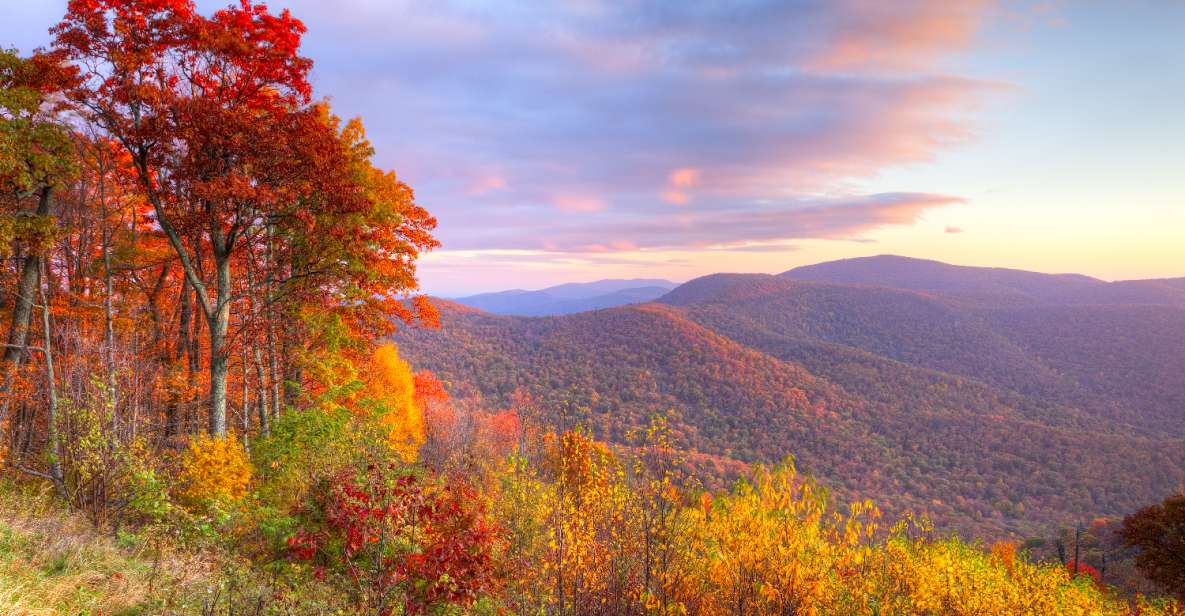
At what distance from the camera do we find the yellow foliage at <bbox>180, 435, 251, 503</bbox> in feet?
30.2

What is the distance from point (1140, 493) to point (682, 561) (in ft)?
365

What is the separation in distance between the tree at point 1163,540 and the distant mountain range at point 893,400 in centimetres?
3037

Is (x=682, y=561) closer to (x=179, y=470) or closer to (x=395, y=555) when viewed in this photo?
(x=395, y=555)

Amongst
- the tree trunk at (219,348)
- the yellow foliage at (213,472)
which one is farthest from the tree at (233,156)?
the yellow foliage at (213,472)

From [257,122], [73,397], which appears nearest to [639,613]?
[73,397]

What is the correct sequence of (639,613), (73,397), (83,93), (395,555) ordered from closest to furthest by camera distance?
(395,555) < (639,613) < (73,397) < (83,93)

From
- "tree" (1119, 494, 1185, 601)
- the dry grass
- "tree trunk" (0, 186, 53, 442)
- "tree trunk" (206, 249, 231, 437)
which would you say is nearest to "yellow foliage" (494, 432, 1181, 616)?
the dry grass

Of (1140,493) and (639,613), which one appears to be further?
(1140,493)

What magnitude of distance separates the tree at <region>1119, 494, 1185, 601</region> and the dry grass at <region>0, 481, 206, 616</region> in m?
38.8

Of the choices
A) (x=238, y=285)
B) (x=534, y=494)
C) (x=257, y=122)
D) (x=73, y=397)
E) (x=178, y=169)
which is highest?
(x=257, y=122)

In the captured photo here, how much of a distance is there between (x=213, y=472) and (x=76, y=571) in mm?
3853

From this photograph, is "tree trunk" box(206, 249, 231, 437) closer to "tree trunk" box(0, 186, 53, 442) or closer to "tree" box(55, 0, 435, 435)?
"tree" box(55, 0, 435, 435)

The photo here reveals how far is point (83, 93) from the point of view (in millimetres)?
10656

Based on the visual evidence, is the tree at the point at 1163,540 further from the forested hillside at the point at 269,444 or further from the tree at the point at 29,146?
the tree at the point at 29,146
